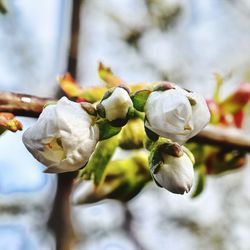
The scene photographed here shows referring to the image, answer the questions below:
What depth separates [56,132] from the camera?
0.73m

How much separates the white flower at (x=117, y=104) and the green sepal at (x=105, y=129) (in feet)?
0.05

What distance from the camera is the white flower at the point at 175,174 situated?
2.46 feet

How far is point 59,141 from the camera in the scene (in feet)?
2.43

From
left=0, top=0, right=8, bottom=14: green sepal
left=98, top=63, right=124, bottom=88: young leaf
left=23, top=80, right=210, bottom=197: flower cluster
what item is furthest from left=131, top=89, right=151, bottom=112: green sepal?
left=0, top=0, right=8, bottom=14: green sepal

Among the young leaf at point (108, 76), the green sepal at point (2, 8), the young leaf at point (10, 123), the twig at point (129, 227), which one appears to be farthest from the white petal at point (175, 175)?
the twig at point (129, 227)

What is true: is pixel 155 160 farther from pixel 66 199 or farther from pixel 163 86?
pixel 66 199

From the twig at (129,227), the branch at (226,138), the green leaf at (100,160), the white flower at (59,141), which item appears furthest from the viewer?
the twig at (129,227)

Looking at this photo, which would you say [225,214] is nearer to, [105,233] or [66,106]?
[105,233]

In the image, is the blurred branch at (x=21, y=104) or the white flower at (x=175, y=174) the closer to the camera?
the white flower at (x=175, y=174)

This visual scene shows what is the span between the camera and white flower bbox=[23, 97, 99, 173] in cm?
72

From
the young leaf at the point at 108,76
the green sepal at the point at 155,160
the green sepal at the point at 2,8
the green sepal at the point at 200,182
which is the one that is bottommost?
the green sepal at the point at 200,182

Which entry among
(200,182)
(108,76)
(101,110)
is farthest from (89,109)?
(200,182)

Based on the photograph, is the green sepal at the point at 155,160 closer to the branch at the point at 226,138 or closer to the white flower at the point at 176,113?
the white flower at the point at 176,113

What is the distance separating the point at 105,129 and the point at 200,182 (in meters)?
0.49
